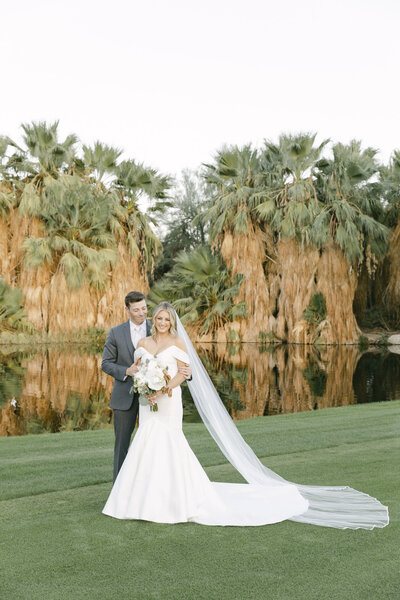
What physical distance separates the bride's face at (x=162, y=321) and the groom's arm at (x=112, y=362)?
20.1 inches

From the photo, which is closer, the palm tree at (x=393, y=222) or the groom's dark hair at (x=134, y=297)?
the groom's dark hair at (x=134, y=297)

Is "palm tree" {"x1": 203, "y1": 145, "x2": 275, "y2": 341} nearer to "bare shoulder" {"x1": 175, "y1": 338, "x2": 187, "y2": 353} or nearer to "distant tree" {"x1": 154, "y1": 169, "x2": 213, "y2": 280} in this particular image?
"distant tree" {"x1": 154, "y1": 169, "x2": 213, "y2": 280}

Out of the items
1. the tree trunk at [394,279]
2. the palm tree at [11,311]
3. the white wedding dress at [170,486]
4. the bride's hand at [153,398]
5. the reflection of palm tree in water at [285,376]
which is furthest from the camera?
the tree trunk at [394,279]

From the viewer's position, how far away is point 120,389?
5.49 meters

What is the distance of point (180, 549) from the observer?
4.27 metres

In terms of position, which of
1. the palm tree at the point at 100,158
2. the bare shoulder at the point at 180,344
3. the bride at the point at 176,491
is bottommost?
the bride at the point at 176,491

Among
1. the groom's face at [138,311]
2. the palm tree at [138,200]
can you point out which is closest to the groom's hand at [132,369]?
the groom's face at [138,311]

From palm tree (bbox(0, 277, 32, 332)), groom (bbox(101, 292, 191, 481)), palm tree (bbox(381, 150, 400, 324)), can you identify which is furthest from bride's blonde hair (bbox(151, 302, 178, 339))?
palm tree (bbox(381, 150, 400, 324))

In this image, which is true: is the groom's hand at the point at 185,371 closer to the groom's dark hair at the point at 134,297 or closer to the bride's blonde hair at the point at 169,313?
the bride's blonde hair at the point at 169,313

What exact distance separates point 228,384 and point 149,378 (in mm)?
10814

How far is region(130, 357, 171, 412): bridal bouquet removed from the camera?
16.1ft

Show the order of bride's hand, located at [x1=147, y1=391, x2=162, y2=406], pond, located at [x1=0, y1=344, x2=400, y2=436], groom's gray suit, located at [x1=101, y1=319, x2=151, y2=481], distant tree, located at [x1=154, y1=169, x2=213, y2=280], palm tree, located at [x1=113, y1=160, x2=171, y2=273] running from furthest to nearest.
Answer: distant tree, located at [x1=154, y1=169, x2=213, y2=280] → palm tree, located at [x1=113, y1=160, x2=171, y2=273] → pond, located at [x1=0, y1=344, x2=400, y2=436] → groom's gray suit, located at [x1=101, y1=319, x2=151, y2=481] → bride's hand, located at [x1=147, y1=391, x2=162, y2=406]

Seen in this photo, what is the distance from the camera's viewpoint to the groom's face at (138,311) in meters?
5.37

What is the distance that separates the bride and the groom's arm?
11.0 inches
